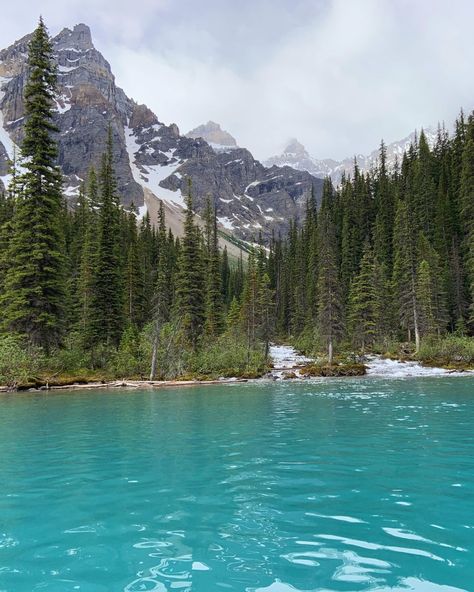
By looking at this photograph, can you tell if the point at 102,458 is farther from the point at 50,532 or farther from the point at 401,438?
the point at 401,438

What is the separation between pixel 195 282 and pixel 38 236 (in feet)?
70.7

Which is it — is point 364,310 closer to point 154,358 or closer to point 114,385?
point 154,358

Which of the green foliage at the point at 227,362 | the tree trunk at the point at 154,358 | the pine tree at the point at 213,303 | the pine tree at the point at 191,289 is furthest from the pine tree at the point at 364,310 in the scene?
the tree trunk at the point at 154,358

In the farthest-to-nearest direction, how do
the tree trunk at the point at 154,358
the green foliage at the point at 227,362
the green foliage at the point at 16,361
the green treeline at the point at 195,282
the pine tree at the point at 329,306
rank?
the pine tree at the point at 329,306, the green foliage at the point at 227,362, the tree trunk at the point at 154,358, the green treeline at the point at 195,282, the green foliage at the point at 16,361

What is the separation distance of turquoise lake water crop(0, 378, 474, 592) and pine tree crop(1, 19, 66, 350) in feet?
64.4

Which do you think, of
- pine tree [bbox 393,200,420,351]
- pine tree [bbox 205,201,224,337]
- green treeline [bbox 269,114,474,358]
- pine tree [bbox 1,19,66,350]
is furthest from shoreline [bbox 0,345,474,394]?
pine tree [bbox 205,201,224,337]

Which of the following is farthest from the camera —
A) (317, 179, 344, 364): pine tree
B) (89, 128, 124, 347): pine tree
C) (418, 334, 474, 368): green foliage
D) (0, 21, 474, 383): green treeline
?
(317, 179, 344, 364): pine tree

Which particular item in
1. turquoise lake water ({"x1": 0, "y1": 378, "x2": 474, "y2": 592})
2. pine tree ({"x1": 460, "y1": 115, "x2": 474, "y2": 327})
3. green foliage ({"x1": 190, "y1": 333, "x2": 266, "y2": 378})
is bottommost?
turquoise lake water ({"x1": 0, "y1": 378, "x2": 474, "y2": 592})

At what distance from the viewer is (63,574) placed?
4664mm

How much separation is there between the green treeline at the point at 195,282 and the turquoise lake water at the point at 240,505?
2142cm

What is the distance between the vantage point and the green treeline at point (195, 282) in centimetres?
3378

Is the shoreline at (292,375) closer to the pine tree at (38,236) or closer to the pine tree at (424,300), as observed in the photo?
the pine tree at (38,236)

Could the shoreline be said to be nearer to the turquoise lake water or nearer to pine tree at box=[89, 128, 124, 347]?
pine tree at box=[89, 128, 124, 347]

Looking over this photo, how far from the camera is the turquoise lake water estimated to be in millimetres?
4559
